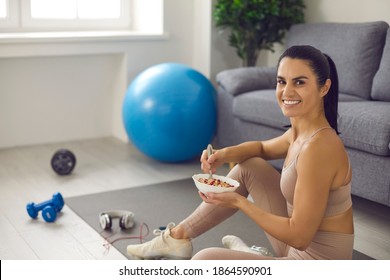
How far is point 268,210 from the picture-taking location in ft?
7.41

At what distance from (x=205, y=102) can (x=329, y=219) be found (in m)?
2.14

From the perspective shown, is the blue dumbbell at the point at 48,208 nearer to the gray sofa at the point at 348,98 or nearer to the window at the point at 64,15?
the gray sofa at the point at 348,98

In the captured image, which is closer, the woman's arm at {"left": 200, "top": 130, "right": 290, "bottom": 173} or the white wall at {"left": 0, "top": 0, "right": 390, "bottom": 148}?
the woman's arm at {"left": 200, "top": 130, "right": 290, "bottom": 173}

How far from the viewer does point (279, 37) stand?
456cm

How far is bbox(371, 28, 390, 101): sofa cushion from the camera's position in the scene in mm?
3602

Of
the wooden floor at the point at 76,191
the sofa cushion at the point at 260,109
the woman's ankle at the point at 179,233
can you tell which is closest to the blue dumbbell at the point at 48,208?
the wooden floor at the point at 76,191

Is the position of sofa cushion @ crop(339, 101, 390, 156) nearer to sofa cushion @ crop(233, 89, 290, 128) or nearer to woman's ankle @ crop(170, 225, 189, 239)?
sofa cushion @ crop(233, 89, 290, 128)

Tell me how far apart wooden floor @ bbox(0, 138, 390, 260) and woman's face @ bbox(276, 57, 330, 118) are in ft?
3.47

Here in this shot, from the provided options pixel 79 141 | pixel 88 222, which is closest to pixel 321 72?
pixel 88 222

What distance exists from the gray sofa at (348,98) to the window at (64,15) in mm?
1194

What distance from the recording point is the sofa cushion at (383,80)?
142 inches

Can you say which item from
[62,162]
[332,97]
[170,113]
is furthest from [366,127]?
[62,162]

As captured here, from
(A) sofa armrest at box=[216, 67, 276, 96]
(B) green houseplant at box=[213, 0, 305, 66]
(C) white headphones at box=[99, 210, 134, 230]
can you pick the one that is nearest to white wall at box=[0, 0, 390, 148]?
(B) green houseplant at box=[213, 0, 305, 66]

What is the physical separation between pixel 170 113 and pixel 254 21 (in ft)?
3.34
